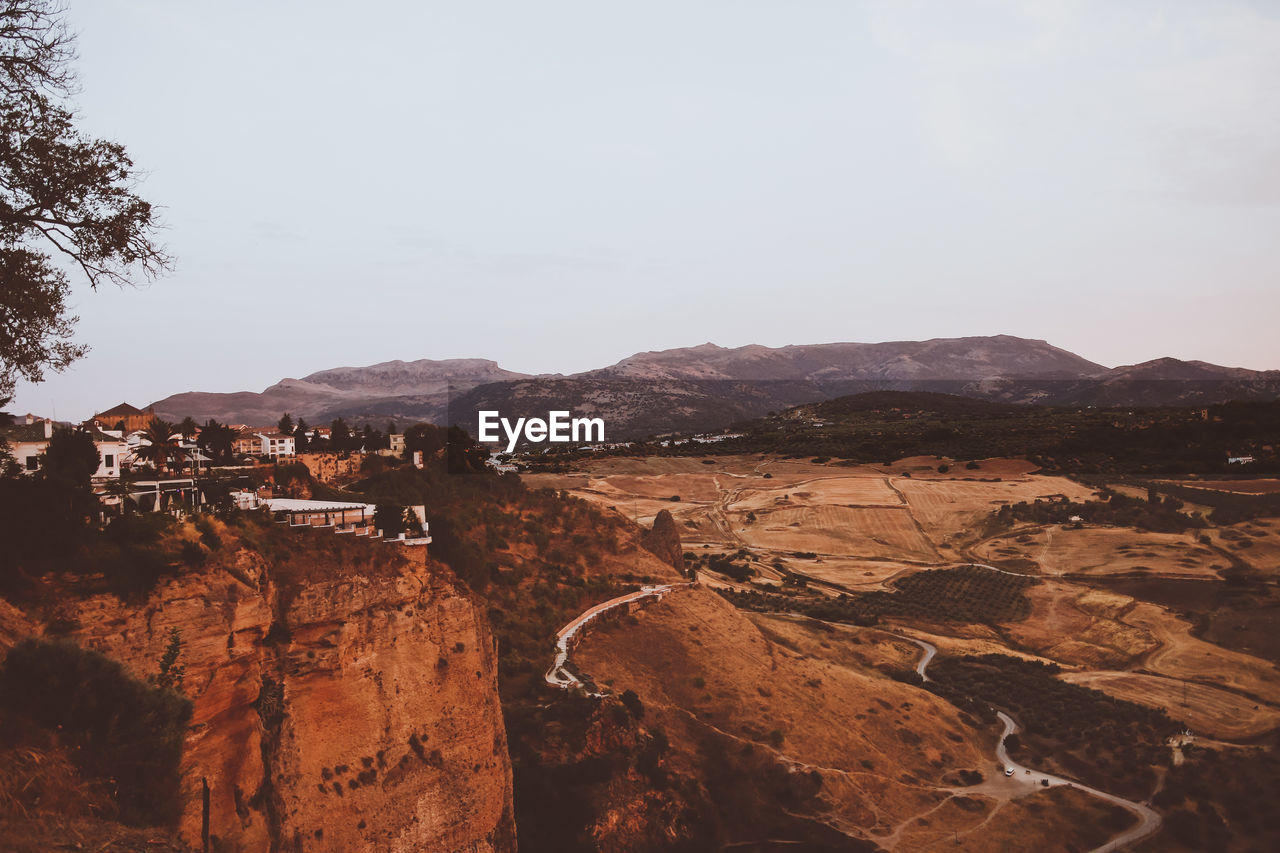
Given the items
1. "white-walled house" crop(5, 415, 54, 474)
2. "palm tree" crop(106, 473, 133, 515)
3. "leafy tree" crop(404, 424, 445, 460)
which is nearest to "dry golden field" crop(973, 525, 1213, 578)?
"leafy tree" crop(404, 424, 445, 460)

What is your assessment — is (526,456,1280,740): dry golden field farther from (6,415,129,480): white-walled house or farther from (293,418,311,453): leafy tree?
(6,415,129,480): white-walled house

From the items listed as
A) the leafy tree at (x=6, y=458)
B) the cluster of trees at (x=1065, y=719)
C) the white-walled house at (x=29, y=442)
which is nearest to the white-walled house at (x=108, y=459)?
the white-walled house at (x=29, y=442)

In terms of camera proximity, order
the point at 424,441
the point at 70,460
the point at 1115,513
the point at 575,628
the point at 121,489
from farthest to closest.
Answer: the point at 1115,513 < the point at 424,441 < the point at 575,628 < the point at 121,489 < the point at 70,460

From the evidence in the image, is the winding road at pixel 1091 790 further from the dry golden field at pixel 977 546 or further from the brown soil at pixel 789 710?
the dry golden field at pixel 977 546

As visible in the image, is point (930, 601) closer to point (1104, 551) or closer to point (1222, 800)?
point (1104, 551)

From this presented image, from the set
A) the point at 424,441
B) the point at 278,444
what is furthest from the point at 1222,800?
the point at 278,444
